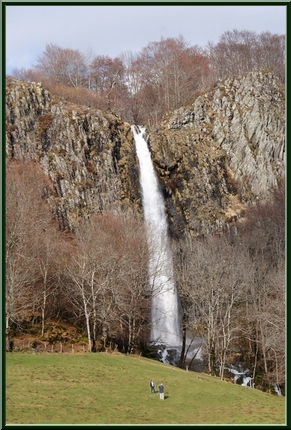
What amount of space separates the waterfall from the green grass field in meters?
14.5

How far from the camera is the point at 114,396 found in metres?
27.7

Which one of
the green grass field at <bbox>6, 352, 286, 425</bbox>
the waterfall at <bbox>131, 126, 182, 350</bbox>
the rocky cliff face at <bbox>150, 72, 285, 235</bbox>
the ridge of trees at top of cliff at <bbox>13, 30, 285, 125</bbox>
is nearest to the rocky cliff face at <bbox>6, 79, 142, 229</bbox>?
the waterfall at <bbox>131, 126, 182, 350</bbox>

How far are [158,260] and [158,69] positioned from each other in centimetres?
6497

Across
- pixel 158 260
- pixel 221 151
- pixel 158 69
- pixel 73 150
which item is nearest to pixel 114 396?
pixel 158 260

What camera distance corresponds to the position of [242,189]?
3177 inches

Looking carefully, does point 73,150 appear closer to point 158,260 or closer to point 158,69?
point 158,260

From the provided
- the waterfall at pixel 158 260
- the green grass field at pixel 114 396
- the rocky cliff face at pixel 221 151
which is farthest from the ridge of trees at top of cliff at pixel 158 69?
the green grass field at pixel 114 396

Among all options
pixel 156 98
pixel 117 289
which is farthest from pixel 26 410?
pixel 156 98

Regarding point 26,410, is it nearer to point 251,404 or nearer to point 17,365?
point 17,365

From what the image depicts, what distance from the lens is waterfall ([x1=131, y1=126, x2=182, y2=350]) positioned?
53344mm

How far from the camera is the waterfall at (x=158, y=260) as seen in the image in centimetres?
5334

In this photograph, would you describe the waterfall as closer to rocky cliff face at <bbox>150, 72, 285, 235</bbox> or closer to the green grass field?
rocky cliff face at <bbox>150, 72, 285, 235</bbox>

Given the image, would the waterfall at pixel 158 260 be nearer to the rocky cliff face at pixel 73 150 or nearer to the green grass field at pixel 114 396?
the rocky cliff face at pixel 73 150

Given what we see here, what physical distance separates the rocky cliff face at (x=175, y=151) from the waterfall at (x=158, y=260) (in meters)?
1.38
